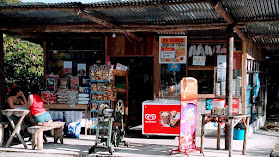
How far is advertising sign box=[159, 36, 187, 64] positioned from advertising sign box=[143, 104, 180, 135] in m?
1.68

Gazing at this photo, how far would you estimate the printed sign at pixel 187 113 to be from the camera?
819 centimetres

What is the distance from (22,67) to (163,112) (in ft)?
24.0

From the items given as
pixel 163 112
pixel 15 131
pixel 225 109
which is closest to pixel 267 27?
pixel 225 109

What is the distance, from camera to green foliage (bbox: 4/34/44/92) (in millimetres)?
14445

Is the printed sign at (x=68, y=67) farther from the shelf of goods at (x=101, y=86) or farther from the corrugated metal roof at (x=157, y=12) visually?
the corrugated metal roof at (x=157, y=12)

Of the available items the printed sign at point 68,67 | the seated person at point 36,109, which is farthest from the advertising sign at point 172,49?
the seated person at point 36,109

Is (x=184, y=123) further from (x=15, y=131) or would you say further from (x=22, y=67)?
(x=22, y=67)

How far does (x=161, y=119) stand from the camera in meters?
10.6

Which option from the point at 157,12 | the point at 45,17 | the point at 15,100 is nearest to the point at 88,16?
the point at 157,12

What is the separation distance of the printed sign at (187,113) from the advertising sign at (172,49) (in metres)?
2.81

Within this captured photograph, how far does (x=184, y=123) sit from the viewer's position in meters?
8.31

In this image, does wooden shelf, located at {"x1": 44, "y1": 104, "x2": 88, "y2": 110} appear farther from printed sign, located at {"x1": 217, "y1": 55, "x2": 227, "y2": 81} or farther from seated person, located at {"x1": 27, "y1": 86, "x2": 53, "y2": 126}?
printed sign, located at {"x1": 217, "y1": 55, "x2": 227, "y2": 81}

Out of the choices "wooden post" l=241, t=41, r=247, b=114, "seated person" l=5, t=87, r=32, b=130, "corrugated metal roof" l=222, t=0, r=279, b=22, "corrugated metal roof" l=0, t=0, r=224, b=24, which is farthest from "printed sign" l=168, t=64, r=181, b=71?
"seated person" l=5, t=87, r=32, b=130

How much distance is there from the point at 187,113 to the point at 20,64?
9098 millimetres
